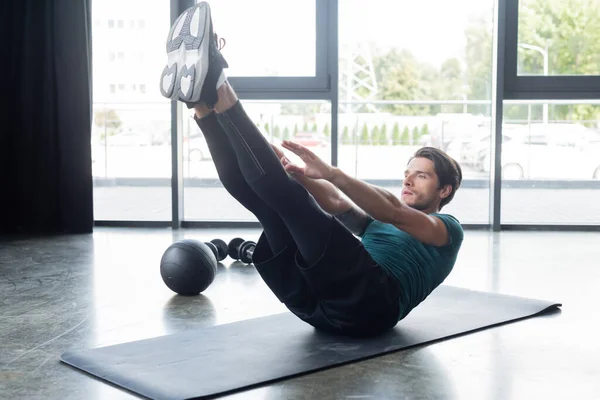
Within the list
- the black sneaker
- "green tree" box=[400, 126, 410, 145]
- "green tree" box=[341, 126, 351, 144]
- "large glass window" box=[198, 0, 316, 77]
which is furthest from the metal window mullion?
the black sneaker

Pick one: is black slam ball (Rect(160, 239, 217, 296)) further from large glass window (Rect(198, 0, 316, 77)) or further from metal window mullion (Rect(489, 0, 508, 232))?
metal window mullion (Rect(489, 0, 508, 232))

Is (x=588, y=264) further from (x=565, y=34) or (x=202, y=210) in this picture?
(x=202, y=210)

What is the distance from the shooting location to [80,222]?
5.62m

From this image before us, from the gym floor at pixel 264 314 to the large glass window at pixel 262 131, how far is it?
860mm

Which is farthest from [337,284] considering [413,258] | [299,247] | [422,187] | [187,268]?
[187,268]

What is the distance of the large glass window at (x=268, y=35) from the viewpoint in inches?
226

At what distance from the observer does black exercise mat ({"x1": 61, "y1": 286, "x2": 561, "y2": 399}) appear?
2.16m

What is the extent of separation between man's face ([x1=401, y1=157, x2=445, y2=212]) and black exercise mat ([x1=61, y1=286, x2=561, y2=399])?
448 mm

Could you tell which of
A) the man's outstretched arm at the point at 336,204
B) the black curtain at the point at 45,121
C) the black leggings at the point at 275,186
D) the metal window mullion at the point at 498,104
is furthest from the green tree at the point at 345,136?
the black leggings at the point at 275,186

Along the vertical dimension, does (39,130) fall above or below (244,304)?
above

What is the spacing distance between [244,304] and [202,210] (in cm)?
282

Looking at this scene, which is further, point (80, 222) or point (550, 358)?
point (80, 222)

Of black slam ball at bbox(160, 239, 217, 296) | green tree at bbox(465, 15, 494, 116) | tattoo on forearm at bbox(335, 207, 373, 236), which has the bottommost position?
black slam ball at bbox(160, 239, 217, 296)

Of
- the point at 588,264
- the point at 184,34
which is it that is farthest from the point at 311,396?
the point at 588,264
